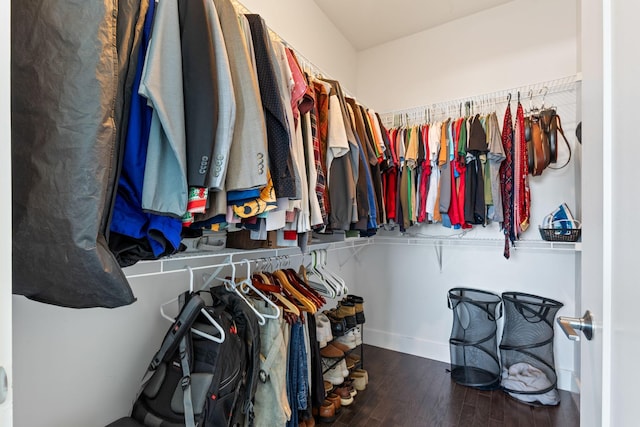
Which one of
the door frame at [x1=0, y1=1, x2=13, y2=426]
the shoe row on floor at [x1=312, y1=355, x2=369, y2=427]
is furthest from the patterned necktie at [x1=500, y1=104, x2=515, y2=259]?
the door frame at [x1=0, y1=1, x2=13, y2=426]

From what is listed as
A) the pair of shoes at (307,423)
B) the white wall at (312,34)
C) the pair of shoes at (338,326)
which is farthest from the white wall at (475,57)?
the pair of shoes at (307,423)

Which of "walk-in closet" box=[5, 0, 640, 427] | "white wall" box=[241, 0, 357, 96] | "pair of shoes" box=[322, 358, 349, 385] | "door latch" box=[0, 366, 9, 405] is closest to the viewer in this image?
"door latch" box=[0, 366, 9, 405]

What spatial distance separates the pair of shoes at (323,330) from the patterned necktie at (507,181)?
4.61 feet

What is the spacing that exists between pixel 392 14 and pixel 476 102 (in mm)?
1043

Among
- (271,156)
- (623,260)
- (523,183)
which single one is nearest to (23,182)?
(271,156)

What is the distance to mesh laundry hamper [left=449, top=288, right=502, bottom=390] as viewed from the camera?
6.83 feet

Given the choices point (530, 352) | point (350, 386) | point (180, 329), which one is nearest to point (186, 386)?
point (180, 329)

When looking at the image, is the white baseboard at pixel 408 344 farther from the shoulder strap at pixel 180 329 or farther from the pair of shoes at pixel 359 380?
the shoulder strap at pixel 180 329

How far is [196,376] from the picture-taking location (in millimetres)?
1012

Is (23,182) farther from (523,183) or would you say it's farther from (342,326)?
(523,183)

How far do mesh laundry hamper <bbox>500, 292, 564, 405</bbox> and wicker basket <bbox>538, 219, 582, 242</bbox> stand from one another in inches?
17.2

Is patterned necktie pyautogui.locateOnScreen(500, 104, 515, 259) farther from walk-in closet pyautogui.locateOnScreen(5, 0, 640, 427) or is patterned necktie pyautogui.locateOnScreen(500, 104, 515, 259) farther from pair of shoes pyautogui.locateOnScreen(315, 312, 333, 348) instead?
pair of shoes pyautogui.locateOnScreen(315, 312, 333, 348)

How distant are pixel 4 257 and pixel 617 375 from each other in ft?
2.81

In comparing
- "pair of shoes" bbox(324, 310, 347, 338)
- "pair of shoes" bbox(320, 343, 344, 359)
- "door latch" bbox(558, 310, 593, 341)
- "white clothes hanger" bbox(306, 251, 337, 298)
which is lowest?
"pair of shoes" bbox(320, 343, 344, 359)
